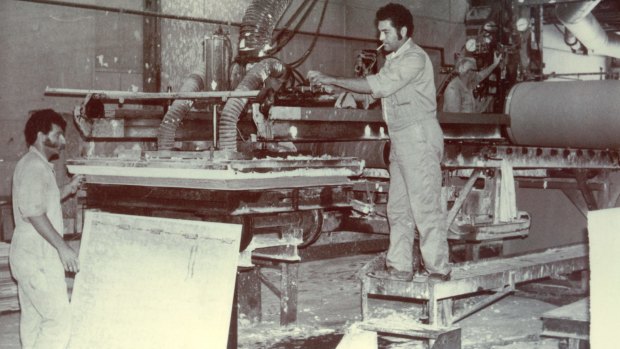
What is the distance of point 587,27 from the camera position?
1332 centimetres

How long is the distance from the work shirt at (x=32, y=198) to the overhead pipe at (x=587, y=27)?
977 centimetres

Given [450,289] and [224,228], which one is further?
[450,289]

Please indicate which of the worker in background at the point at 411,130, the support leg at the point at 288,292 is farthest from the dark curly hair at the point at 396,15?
the support leg at the point at 288,292

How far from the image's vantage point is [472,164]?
579 cm

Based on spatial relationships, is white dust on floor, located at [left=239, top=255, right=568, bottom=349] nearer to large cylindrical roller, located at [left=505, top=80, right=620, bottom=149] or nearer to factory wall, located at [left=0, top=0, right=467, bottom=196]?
large cylindrical roller, located at [left=505, top=80, right=620, bottom=149]

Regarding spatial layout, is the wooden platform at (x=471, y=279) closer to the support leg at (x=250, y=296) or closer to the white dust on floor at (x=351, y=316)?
the white dust on floor at (x=351, y=316)

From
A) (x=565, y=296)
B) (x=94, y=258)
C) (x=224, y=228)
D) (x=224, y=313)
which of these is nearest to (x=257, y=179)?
(x=224, y=228)

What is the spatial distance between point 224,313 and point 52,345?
4.41 ft

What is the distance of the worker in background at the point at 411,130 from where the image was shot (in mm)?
4836

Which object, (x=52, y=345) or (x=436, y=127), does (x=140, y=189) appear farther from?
(x=436, y=127)

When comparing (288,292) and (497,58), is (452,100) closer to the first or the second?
(497,58)

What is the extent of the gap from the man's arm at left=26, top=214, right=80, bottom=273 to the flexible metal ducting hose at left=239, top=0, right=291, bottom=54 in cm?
265

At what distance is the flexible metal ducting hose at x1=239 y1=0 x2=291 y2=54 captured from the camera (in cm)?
672

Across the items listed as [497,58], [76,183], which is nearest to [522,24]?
[497,58]
